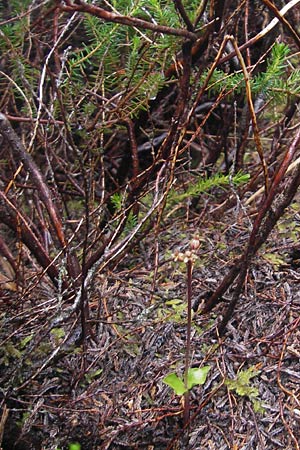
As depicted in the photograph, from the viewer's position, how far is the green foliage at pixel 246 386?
1.34m

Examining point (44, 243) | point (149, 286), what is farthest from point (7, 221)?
point (149, 286)

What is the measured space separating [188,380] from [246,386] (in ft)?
0.72

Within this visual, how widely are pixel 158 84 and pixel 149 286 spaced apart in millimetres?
654

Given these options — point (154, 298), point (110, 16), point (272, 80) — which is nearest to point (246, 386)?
point (154, 298)

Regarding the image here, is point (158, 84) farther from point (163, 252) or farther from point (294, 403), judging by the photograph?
point (294, 403)

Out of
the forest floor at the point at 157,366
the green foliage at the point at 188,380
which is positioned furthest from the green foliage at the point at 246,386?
the green foliage at the point at 188,380

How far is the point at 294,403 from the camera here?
4.29 feet

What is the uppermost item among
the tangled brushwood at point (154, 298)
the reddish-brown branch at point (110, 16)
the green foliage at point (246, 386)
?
the reddish-brown branch at point (110, 16)

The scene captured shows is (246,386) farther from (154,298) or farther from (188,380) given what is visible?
(154,298)

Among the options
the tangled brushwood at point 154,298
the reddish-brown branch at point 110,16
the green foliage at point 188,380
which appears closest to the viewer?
the reddish-brown branch at point 110,16

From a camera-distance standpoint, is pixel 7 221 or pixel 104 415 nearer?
pixel 104 415

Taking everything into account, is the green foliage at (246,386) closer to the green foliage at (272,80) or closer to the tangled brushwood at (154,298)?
the tangled brushwood at (154,298)

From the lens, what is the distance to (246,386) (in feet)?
4.47

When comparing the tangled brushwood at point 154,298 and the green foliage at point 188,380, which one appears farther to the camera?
the tangled brushwood at point 154,298
